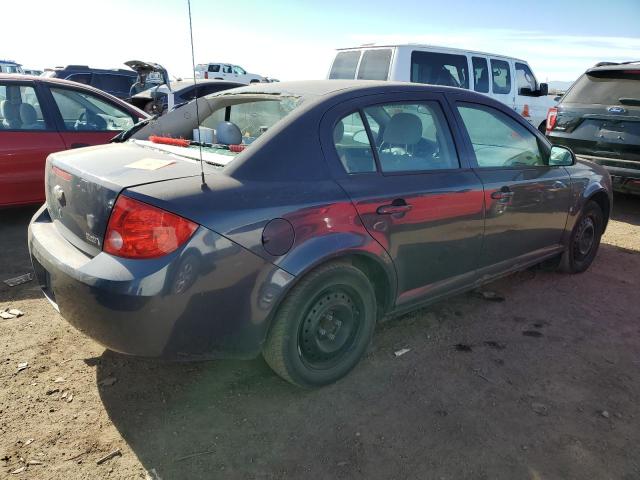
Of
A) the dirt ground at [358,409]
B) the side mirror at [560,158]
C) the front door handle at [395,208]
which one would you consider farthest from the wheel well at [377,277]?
the side mirror at [560,158]

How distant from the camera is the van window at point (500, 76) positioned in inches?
377

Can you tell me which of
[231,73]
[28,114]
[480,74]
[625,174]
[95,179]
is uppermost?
[480,74]

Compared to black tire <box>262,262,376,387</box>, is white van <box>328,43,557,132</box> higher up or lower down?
higher up

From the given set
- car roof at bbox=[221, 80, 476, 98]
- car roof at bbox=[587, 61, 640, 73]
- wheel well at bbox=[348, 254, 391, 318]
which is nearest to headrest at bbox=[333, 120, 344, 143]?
car roof at bbox=[221, 80, 476, 98]

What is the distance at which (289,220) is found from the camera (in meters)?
2.29

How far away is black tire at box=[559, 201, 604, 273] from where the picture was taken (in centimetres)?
431

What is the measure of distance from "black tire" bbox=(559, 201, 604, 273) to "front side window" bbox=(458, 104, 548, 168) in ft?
2.91

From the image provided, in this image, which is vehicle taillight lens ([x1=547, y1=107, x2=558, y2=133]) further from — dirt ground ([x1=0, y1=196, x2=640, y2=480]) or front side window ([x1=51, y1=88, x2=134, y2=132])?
front side window ([x1=51, y1=88, x2=134, y2=132])

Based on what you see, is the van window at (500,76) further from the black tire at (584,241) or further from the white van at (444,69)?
the black tire at (584,241)

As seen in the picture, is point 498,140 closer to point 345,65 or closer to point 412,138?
point 412,138

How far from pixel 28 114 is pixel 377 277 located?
165 inches

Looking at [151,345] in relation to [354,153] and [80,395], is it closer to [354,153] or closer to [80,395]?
[80,395]

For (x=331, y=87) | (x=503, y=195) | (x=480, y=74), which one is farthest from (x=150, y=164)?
(x=480, y=74)

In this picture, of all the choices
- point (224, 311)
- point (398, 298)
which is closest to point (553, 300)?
point (398, 298)
